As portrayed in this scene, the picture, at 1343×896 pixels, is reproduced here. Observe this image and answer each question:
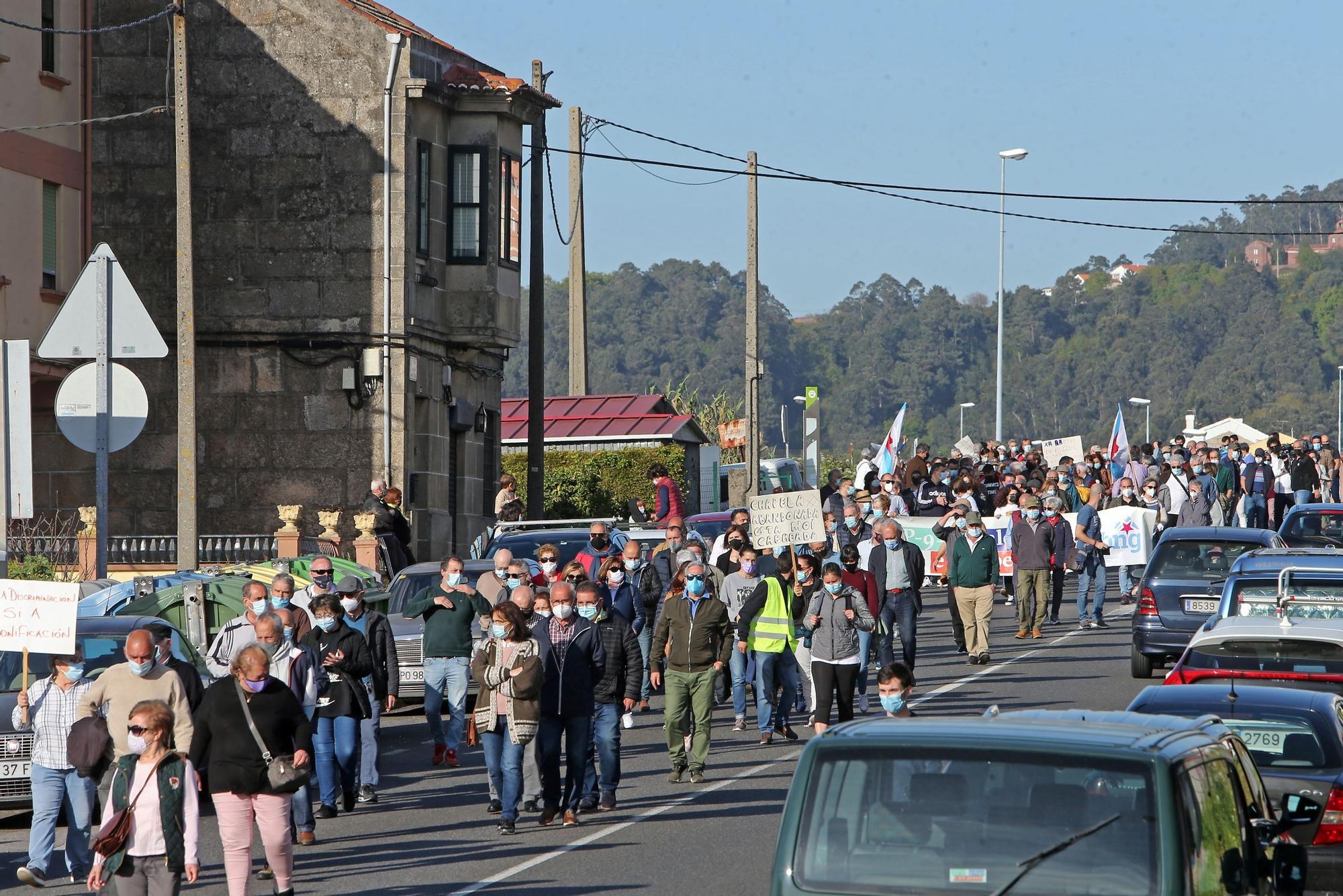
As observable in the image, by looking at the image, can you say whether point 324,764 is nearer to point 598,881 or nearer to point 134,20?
point 598,881

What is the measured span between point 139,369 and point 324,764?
19610mm

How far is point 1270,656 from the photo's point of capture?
14.4 meters

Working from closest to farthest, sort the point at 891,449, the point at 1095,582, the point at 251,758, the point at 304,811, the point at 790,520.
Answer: the point at 251,758 < the point at 304,811 < the point at 790,520 < the point at 1095,582 < the point at 891,449

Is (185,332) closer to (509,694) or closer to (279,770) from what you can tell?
(509,694)

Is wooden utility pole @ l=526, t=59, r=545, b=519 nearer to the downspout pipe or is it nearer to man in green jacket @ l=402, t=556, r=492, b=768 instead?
the downspout pipe

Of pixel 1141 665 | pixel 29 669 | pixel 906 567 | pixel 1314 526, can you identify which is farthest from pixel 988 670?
pixel 29 669

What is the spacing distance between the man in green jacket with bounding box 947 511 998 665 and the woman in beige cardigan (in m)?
10.0

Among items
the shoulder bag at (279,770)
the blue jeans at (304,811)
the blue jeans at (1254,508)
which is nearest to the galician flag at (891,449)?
the blue jeans at (1254,508)

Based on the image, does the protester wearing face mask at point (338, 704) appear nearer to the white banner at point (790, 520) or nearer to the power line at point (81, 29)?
the white banner at point (790, 520)

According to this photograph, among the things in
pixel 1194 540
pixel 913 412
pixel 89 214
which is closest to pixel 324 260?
pixel 89 214

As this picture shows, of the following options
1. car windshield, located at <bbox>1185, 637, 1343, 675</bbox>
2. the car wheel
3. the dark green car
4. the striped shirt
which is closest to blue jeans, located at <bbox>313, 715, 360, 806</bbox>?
the striped shirt

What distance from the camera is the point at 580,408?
50969 millimetres

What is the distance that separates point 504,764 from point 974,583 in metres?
10.4

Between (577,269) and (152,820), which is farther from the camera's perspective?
(577,269)
